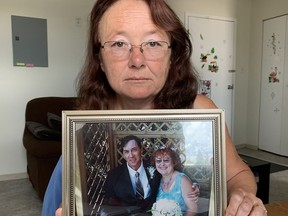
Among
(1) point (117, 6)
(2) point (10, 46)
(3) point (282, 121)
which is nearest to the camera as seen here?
(1) point (117, 6)

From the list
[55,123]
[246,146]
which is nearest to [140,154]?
[55,123]

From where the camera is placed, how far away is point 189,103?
→ 71 cm

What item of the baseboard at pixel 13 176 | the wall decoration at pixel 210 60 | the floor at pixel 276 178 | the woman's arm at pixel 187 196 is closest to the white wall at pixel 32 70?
the baseboard at pixel 13 176

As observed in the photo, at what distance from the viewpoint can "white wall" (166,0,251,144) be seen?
411cm

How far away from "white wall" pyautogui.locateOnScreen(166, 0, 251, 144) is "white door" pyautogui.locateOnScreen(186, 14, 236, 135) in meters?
0.10

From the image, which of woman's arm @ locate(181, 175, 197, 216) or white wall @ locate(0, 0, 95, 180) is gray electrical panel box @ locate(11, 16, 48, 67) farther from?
woman's arm @ locate(181, 175, 197, 216)

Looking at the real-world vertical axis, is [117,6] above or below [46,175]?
above

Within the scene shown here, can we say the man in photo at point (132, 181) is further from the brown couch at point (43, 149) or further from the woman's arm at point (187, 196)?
the brown couch at point (43, 149)

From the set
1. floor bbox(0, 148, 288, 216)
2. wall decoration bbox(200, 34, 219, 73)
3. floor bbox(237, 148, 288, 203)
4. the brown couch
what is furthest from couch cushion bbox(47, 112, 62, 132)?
wall decoration bbox(200, 34, 219, 73)

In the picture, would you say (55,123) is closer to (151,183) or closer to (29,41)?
(29,41)

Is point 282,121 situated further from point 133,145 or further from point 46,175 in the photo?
point 133,145

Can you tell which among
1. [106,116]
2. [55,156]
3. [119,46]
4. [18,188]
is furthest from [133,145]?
[18,188]

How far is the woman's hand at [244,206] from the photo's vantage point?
0.50 m

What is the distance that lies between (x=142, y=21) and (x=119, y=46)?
7cm
